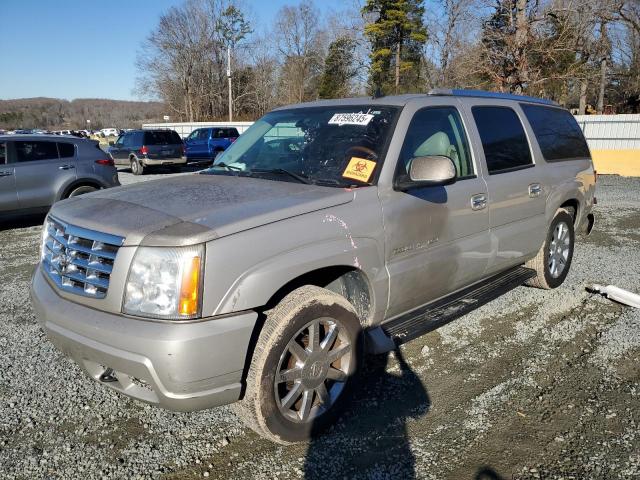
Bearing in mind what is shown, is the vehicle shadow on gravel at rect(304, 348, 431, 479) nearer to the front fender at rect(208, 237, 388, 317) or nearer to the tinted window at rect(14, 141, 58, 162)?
the front fender at rect(208, 237, 388, 317)

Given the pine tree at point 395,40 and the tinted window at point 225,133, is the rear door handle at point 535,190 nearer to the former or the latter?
the tinted window at point 225,133

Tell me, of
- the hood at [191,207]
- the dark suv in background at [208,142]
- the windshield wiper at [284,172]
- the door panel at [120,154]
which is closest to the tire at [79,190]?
the hood at [191,207]

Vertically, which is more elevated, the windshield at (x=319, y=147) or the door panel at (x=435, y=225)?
the windshield at (x=319, y=147)

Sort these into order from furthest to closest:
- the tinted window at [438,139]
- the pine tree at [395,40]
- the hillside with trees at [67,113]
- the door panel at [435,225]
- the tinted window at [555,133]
→ the hillside with trees at [67,113] → the pine tree at [395,40] → the tinted window at [555,133] → the tinted window at [438,139] → the door panel at [435,225]

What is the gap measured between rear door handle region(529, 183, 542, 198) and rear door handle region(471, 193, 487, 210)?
822 millimetres

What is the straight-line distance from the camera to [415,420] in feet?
10.3

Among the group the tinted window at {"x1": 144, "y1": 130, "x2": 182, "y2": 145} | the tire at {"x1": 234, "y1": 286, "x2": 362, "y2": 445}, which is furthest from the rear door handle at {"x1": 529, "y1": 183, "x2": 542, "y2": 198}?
the tinted window at {"x1": 144, "y1": 130, "x2": 182, "y2": 145}

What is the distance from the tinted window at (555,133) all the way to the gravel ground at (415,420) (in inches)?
66.5

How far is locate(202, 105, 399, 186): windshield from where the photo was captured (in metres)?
3.35

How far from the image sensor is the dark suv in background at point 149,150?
20016mm

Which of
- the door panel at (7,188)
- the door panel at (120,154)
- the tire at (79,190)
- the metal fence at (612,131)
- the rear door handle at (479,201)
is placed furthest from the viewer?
the metal fence at (612,131)

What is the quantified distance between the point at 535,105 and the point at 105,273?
4353mm

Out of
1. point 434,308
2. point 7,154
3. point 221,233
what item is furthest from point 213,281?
point 7,154

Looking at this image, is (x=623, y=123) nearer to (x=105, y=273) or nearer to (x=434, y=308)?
(x=434, y=308)
